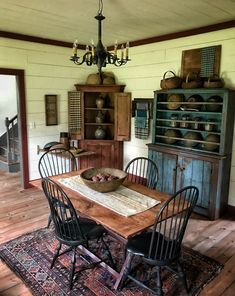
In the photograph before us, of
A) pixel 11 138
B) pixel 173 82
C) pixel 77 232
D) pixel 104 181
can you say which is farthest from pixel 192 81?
pixel 11 138

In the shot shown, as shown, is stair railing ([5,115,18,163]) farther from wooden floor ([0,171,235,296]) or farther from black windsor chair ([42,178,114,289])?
black windsor chair ([42,178,114,289])

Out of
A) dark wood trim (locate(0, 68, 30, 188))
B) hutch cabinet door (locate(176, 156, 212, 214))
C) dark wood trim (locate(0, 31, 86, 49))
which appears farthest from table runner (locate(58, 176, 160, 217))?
dark wood trim (locate(0, 31, 86, 49))

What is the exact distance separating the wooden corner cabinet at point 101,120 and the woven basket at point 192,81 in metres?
1.26

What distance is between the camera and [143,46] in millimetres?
4648

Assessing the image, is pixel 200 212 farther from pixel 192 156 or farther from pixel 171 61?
pixel 171 61

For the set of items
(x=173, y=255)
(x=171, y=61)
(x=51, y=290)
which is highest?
(x=171, y=61)

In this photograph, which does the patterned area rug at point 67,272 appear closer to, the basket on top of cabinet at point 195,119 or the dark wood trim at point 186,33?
the basket on top of cabinet at point 195,119

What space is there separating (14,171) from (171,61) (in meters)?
3.93

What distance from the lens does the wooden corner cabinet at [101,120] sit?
4961mm

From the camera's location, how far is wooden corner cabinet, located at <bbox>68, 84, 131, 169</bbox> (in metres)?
4.96

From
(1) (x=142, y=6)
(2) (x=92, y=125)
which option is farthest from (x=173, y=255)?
(2) (x=92, y=125)

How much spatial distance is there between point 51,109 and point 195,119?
2603 millimetres

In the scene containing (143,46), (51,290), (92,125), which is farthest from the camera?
(92,125)

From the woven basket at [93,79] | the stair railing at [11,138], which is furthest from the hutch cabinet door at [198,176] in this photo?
the stair railing at [11,138]
